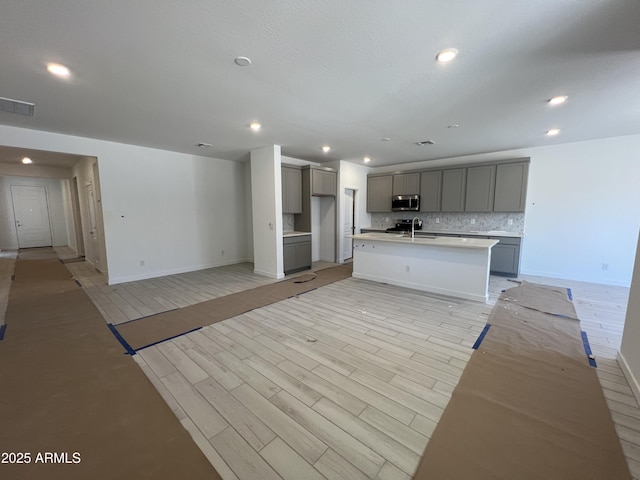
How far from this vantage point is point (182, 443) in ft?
5.26

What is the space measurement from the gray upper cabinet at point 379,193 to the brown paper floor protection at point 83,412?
21.4ft

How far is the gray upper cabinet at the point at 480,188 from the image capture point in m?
5.73

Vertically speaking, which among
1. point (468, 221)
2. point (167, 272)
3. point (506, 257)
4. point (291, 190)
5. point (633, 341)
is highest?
point (291, 190)

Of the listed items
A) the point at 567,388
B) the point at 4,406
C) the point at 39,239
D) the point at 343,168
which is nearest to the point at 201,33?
the point at 4,406

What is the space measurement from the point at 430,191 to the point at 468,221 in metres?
1.19

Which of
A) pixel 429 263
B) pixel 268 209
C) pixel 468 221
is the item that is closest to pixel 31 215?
pixel 268 209

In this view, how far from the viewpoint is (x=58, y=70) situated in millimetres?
2312

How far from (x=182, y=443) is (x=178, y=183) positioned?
18.0ft

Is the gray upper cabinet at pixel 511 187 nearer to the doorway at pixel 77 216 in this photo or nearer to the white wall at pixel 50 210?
the doorway at pixel 77 216

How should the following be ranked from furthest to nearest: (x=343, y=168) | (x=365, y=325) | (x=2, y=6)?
(x=343, y=168) < (x=365, y=325) < (x=2, y=6)

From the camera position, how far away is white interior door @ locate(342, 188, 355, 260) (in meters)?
7.14

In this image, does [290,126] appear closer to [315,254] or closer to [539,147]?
[315,254]

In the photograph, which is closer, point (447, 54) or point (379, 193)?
point (447, 54)

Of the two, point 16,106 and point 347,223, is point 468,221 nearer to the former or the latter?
point 347,223
